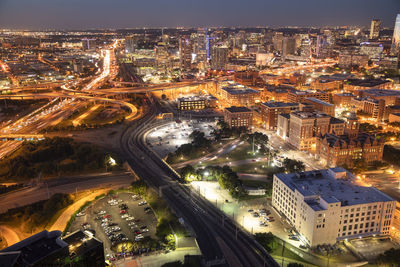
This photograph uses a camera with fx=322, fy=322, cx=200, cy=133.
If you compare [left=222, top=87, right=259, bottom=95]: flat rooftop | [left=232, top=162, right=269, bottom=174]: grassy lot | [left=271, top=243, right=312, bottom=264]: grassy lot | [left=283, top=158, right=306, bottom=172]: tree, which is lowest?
[left=271, top=243, right=312, bottom=264]: grassy lot

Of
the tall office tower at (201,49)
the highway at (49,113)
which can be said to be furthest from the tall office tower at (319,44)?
the highway at (49,113)

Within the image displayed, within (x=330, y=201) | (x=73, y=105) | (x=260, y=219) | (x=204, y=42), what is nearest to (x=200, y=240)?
(x=260, y=219)

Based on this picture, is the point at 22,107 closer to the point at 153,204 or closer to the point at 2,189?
the point at 2,189

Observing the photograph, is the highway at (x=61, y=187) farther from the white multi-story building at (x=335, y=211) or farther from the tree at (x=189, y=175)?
the white multi-story building at (x=335, y=211)

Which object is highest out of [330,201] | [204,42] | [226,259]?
[204,42]

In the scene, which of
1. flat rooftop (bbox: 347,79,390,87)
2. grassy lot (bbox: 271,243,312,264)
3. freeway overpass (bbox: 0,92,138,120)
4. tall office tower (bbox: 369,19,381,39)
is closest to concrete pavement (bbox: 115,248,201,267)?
grassy lot (bbox: 271,243,312,264)

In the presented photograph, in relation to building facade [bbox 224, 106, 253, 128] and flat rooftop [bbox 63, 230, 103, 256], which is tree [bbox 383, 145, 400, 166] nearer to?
building facade [bbox 224, 106, 253, 128]

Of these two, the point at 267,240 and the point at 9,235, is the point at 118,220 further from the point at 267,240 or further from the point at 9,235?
the point at 267,240
